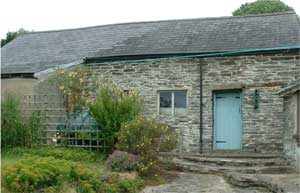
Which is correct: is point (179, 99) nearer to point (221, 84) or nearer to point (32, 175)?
point (221, 84)

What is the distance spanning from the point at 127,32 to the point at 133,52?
277cm

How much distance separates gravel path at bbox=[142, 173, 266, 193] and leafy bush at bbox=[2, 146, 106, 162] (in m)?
2.87

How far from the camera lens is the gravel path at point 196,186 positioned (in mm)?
9780

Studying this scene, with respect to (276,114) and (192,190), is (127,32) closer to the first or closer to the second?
(276,114)

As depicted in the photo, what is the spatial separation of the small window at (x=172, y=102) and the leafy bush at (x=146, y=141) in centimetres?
417

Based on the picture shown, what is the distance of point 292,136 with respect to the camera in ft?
41.8

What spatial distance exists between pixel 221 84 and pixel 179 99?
5.19ft

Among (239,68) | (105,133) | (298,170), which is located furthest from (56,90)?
(298,170)

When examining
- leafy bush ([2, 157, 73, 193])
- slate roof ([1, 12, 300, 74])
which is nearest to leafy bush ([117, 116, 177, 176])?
leafy bush ([2, 157, 73, 193])

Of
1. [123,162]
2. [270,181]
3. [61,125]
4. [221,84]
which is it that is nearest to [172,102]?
[221,84]

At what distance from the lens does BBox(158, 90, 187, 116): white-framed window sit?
53.0 feet

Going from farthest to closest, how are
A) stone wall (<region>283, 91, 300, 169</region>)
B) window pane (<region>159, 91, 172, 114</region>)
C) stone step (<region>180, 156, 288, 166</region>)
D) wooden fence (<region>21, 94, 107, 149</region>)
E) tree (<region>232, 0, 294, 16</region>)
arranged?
tree (<region>232, 0, 294, 16</region>) < window pane (<region>159, 91, 172, 114</region>) < wooden fence (<region>21, 94, 107, 149</region>) < stone step (<region>180, 156, 288, 166</region>) < stone wall (<region>283, 91, 300, 169</region>)

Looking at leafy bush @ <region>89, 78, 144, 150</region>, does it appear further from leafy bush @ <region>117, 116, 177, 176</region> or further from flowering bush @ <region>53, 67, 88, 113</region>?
flowering bush @ <region>53, 67, 88, 113</region>

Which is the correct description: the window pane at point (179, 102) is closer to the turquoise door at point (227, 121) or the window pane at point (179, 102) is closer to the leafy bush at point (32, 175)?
the turquoise door at point (227, 121)
